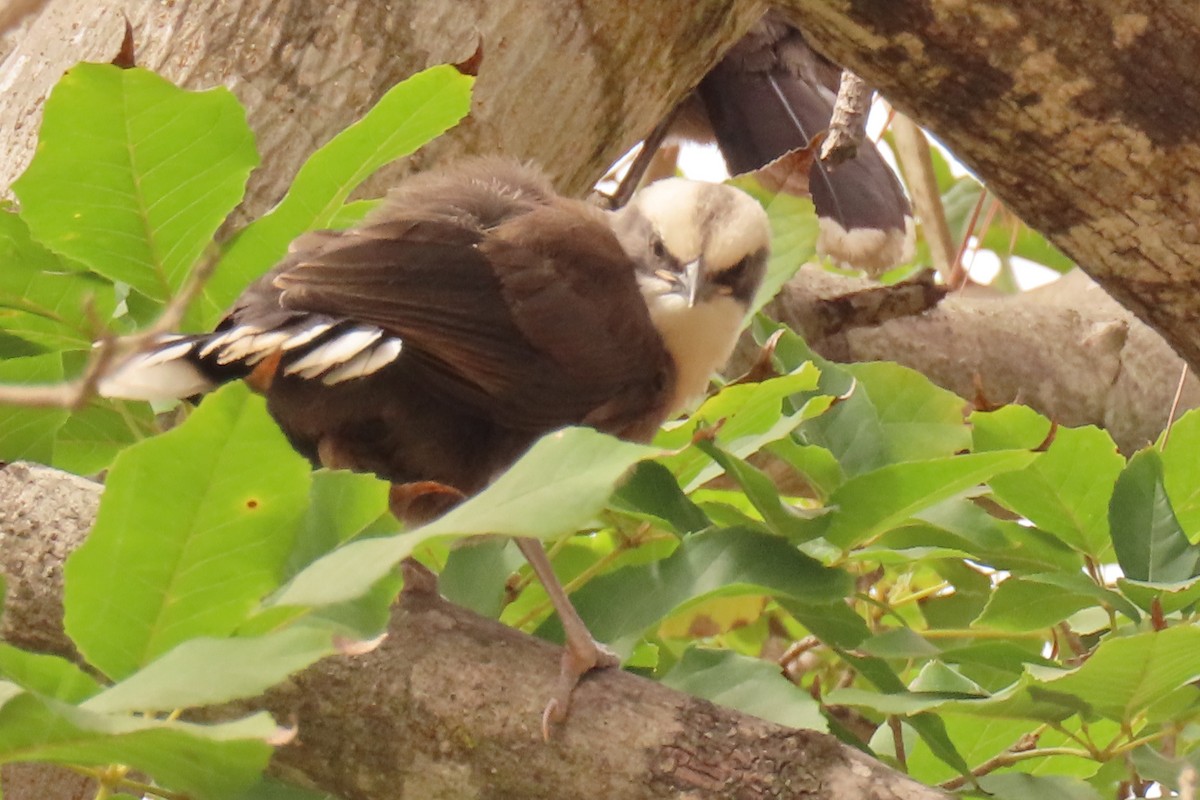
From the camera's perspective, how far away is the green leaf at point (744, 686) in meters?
1.34

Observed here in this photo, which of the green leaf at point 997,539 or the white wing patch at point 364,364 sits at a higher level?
the white wing patch at point 364,364

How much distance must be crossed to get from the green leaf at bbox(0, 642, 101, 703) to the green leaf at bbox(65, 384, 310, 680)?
3 centimetres

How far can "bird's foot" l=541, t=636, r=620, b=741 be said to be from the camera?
1266 millimetres

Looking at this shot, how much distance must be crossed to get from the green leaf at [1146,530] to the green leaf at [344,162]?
808 millimetres

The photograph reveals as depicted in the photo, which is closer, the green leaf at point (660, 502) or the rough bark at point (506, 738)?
the rough bark at point (506, 738)

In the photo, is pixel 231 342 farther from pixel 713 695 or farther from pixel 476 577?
pixel 713 695

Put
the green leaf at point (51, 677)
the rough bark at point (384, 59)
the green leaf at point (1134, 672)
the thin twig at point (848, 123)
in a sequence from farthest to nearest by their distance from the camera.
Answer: the thin twig at point (848, 123)
the rough bark at point (384, 59)
the green leaf at point (1134, 672)
the green leaf at point (51, 677)

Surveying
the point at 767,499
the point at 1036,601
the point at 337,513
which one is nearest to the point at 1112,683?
the point at 1036,601

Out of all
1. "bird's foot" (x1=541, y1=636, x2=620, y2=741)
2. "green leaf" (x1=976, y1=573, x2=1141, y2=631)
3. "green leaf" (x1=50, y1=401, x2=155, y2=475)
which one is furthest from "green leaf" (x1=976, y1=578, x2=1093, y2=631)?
"green leaf" (x1=50, y1=401, x2=155, y2=475)

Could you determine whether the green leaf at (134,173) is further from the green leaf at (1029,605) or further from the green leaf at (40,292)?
the green leaf at (1029,605)

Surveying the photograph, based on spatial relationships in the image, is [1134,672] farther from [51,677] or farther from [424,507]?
[51,677]

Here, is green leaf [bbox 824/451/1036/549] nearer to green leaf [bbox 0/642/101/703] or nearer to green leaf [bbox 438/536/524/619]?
green leaf [bbox 438/536/524/619]

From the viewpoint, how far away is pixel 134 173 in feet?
4.79

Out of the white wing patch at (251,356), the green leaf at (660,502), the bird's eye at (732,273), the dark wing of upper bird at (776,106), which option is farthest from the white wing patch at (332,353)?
the dark wing of upper bird at (776,106)
